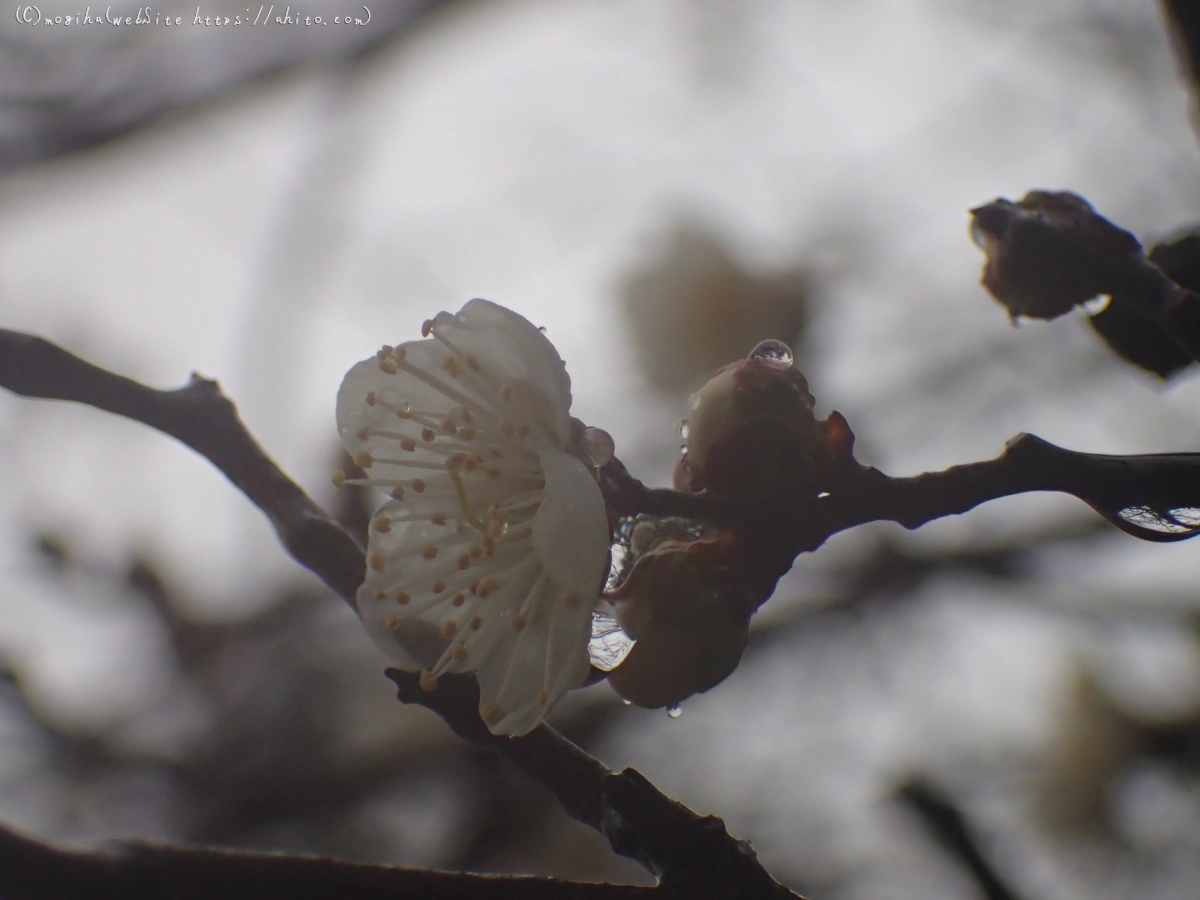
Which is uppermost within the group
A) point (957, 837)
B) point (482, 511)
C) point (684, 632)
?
point (482, 511)

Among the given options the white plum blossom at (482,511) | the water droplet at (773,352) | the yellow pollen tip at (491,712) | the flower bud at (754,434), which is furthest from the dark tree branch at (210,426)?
the water droplet at (773,352)

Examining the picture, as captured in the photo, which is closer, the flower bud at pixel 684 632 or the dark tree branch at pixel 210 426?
the dark tree branch at pixel 210 426

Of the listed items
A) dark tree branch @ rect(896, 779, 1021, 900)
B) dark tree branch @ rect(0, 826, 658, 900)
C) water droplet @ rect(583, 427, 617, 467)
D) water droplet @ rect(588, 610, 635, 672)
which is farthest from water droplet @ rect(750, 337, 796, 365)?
dark tree branch @ rect(0, 826, 658, 900)

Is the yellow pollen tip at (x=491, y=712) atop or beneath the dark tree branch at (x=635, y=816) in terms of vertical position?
atop

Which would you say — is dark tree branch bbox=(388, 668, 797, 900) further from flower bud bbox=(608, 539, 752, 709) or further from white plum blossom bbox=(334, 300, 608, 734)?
flower bud bbox=(608, 539, 752, 709)

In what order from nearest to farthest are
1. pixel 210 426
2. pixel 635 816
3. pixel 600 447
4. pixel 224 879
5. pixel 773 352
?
pixel 224 879 < pixel 635 816 < pixel 210 426 < pixel 600 447 < pixel 773 352

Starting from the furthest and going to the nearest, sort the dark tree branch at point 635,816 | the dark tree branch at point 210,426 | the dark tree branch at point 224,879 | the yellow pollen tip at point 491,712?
1. the yellow pollen tip at point 491,712
2. the dark tree branch at point 210,426
3. the dark tree branch at point 635,816
4. the dark tree branch at point 224,879

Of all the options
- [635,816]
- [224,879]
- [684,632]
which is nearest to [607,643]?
[684,632]

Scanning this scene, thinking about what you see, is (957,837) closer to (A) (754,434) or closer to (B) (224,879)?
(A) (754,434)

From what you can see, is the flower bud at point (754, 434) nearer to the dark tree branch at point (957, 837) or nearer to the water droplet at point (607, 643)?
the water droplet at point (607, 643)
